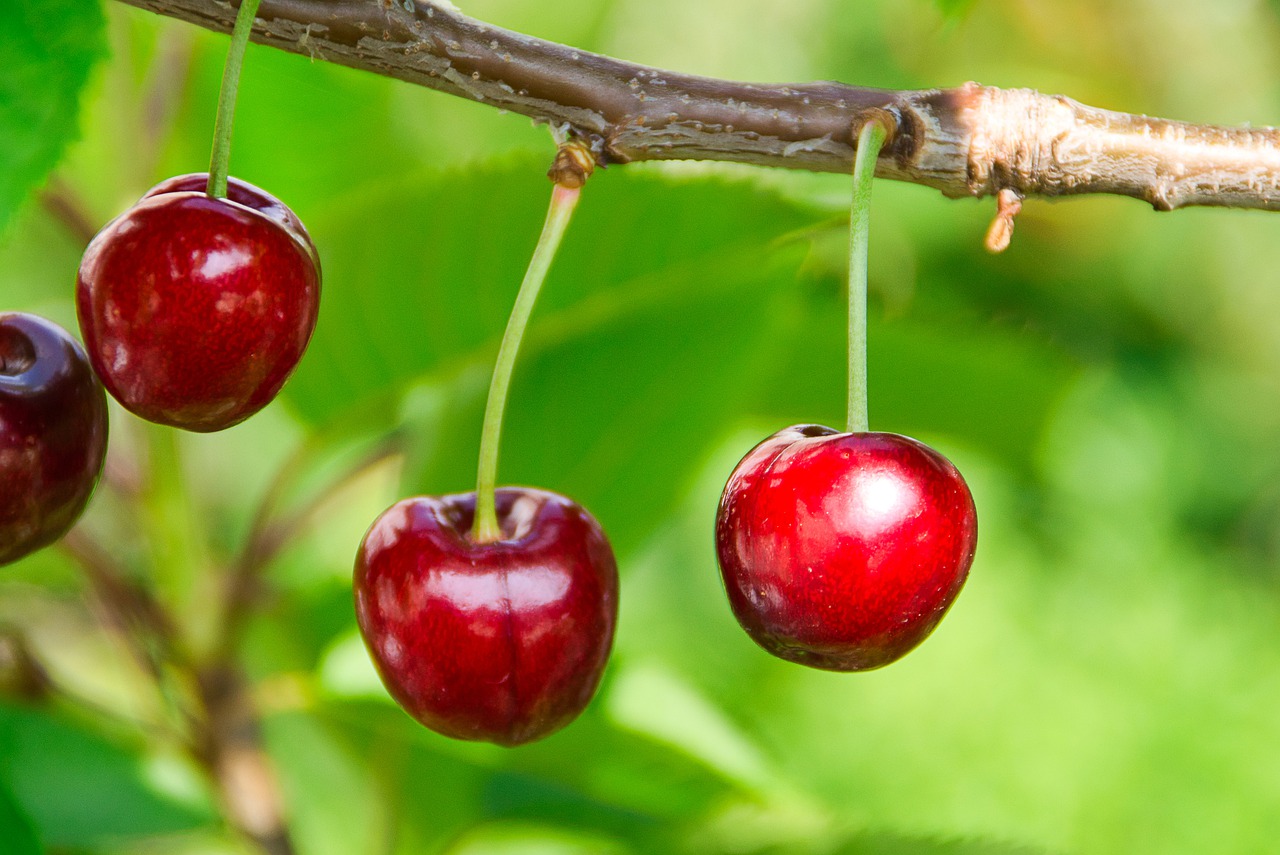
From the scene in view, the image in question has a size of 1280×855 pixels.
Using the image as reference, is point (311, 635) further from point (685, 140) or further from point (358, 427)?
point (685, 140)

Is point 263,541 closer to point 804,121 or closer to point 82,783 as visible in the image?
point 82,783

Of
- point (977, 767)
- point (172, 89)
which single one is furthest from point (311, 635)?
point (977, 767)

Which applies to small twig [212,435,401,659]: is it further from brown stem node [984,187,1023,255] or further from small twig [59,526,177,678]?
brown stem node [984,187,1023,255]

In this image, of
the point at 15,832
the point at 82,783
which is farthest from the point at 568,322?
the point at 82,783

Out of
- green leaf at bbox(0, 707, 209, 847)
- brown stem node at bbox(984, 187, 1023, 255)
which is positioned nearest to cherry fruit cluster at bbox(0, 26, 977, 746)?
brown stem node at bbox(984, 187, 1023, 255)

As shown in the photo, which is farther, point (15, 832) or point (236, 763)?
point (236, 763)

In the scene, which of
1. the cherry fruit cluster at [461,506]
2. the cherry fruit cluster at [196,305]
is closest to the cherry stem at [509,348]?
the cherry fruit cluster at [461,506]

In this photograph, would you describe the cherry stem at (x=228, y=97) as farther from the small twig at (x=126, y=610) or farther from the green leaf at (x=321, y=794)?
the green leaf at (x=321, y=794)
